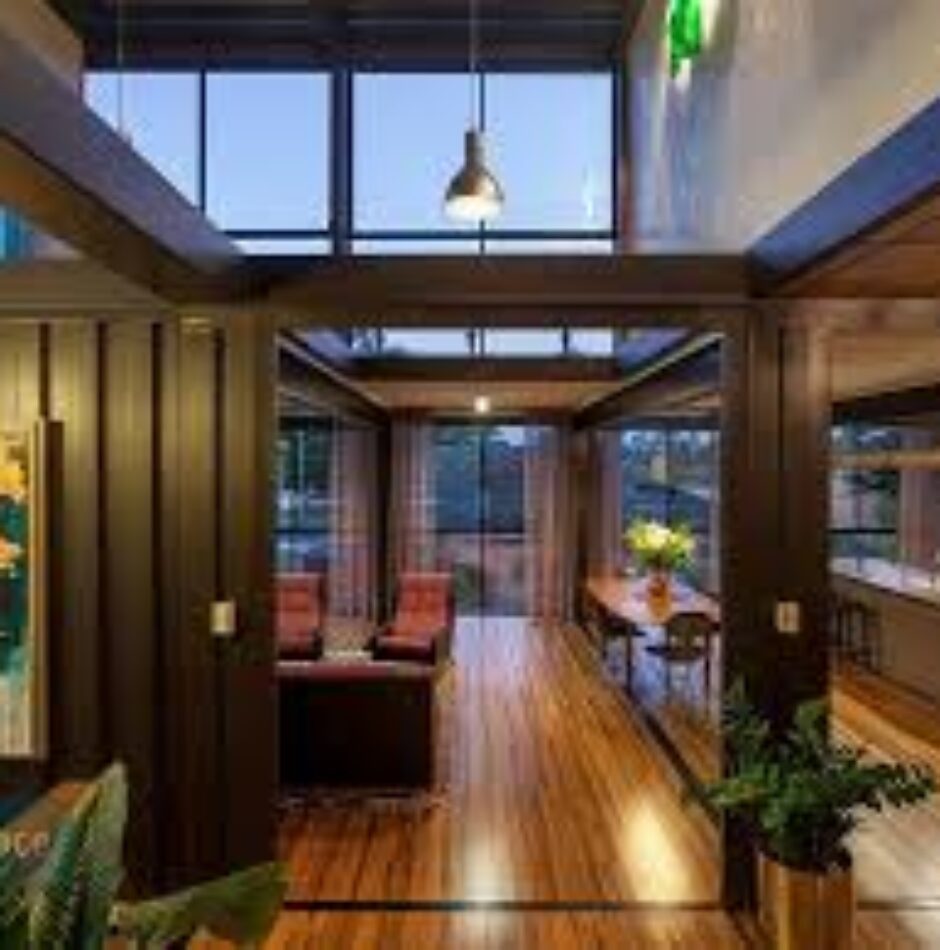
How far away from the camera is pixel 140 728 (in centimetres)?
450

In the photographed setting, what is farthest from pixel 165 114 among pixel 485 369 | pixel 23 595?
pixel 23 595

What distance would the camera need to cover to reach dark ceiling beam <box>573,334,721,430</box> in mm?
5516

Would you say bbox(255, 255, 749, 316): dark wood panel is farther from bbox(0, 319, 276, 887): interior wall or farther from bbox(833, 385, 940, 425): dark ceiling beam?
bbox(833, 385, 940, 425): dark ceiling beam

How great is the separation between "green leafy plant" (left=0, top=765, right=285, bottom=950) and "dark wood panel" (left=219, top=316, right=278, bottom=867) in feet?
10.0

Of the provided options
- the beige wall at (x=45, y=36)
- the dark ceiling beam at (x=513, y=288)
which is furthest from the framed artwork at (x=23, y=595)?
the beige wall at (x=45, y=36)

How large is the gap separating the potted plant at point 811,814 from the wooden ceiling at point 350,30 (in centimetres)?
585

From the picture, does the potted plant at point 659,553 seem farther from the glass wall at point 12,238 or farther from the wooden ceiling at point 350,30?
the glass wall at point 12,238

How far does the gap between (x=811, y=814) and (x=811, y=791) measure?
0.09 m

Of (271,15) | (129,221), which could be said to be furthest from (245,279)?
(271,15)

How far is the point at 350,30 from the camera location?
8656 mm

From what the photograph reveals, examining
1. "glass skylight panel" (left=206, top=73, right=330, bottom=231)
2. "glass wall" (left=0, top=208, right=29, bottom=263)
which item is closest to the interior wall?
"glass wall" (left=0, top=208, right=29, bottom=263)

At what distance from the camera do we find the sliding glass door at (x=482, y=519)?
1366 cm

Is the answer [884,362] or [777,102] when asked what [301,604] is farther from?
[777,102]

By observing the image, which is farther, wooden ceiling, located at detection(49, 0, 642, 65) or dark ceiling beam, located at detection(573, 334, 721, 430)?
wooden ceiling, located at detection(49, 0, 642, 65)
